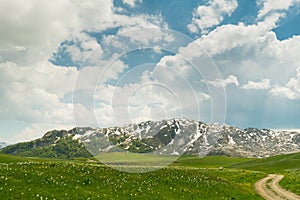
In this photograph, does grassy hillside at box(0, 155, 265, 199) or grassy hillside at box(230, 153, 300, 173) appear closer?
grassy hillside at box(0, 155, 265, 199)

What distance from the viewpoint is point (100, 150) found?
30.1 metres

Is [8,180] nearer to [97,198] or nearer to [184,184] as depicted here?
[97,198]

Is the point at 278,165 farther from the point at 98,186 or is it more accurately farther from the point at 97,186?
the point at 97,186

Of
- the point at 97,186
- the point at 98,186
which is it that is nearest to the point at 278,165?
the point at 98,186

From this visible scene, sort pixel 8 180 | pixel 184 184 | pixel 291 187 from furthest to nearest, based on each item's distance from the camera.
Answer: pixel 291 187 → pixel 184 184 → pixel 8 180

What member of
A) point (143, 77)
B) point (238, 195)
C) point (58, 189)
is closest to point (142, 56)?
point (143, 77)

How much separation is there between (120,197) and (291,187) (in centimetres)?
3079

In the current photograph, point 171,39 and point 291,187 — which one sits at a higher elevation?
point 171,39

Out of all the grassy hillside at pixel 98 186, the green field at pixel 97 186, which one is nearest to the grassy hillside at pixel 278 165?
the green field at pixel 97 186

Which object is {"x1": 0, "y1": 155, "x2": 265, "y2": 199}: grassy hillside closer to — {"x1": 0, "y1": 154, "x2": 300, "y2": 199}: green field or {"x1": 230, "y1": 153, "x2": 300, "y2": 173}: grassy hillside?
{"x1": 0, "y1": 154, "x2": 300, "y2": 199}: green field

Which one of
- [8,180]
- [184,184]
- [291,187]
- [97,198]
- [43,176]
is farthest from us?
[291,187]

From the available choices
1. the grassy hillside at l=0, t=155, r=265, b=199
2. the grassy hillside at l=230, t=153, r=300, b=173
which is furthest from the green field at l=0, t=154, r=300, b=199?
the grassy hillside at l=230, t=153, r=300, b=173

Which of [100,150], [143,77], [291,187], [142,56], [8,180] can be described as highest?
[142,56]

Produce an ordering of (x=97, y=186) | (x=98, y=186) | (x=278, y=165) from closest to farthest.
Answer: (x=97, y=186)
(x=98, y=186)
(x=278, y=165)
